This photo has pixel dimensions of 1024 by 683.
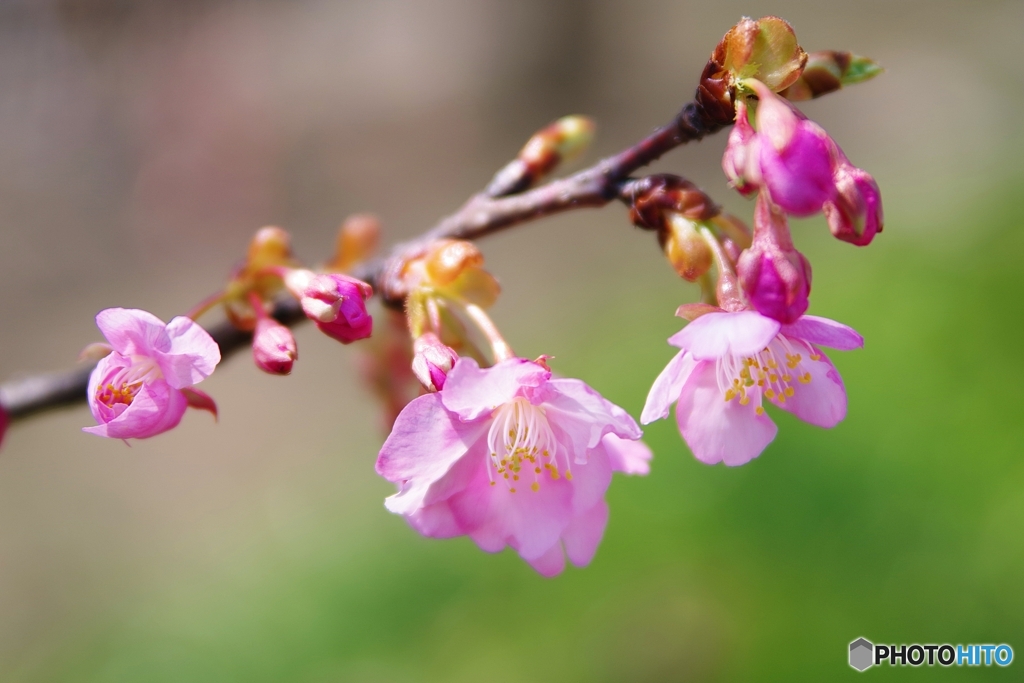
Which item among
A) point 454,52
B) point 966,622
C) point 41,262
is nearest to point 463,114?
point 454,52

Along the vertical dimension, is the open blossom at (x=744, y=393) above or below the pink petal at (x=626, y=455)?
above

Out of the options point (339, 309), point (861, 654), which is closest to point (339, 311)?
point (339, 309)

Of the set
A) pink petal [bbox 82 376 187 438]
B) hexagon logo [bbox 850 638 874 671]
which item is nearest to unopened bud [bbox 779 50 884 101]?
pink petal [bbox 82 376 187 438]

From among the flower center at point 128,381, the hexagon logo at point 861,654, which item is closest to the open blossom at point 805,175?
the flower center at point 128,381

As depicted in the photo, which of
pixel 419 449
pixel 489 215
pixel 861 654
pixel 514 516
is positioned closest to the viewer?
pixel 419 449

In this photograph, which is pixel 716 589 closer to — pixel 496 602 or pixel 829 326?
pixel 496 602

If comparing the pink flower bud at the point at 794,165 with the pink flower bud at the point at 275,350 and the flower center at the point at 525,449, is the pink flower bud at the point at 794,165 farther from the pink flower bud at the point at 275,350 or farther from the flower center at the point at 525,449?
the pink flower bud at the point at 275,350

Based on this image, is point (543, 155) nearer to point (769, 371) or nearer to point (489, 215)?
point (489, 215)

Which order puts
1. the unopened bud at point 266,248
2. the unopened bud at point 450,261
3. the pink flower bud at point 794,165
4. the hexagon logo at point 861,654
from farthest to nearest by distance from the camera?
the hexagon logo at point 861,654 → the unopened bud at point 266,248 → the unopened bud at point 450,261 → the pink flower bud at point 794,165
